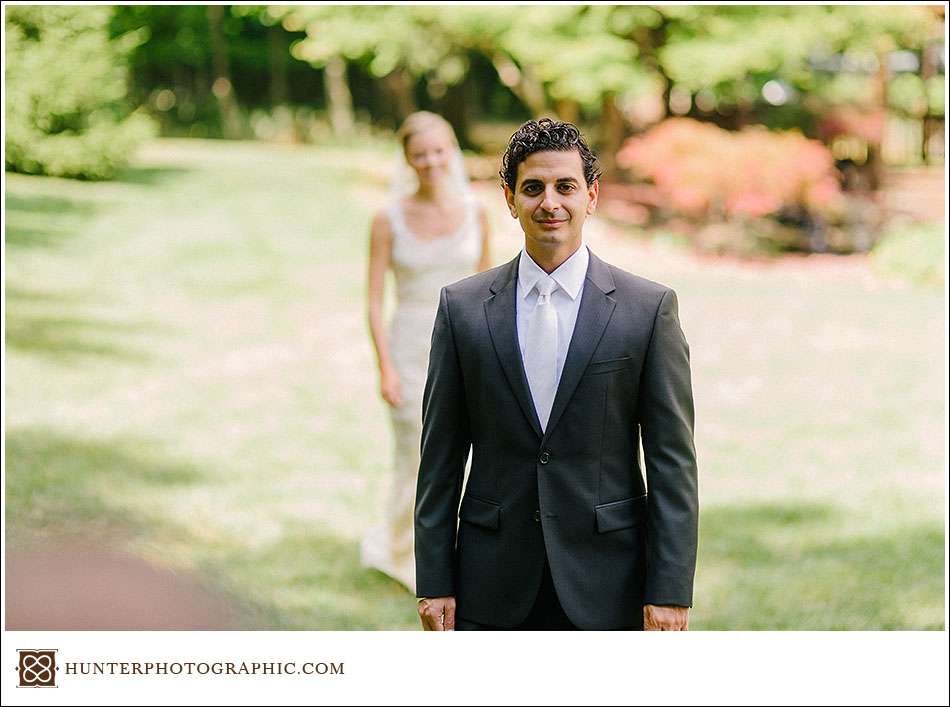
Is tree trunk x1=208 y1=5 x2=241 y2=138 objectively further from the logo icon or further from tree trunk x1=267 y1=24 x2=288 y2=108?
the logo icon

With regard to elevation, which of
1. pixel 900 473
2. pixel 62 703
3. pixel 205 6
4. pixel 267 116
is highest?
pixel 205 6

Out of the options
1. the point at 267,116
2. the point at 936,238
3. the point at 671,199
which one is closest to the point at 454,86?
the point at 267,116

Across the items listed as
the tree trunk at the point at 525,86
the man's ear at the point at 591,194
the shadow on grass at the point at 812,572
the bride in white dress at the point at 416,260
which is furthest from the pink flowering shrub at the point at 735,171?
the man's ear at the point at 591,194

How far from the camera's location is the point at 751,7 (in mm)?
4809

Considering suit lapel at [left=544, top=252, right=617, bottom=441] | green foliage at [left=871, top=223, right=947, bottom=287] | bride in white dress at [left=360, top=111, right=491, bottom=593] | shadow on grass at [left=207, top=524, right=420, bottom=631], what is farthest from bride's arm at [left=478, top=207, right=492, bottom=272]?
green foliage at [left=871, top=223, right=947, bottom=287]

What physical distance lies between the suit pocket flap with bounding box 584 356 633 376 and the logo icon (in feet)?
7.30

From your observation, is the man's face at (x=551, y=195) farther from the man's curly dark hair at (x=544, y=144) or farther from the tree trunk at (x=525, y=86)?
the tree trunk at (x=525, y=86)

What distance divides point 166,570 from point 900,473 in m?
2.78

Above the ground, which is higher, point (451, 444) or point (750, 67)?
point (750, 67)

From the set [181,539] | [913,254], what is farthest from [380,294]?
[913,254]

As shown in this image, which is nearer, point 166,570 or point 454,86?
point 166,570

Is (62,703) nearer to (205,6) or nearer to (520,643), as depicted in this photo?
(520,643)

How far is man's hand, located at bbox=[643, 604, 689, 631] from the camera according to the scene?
2.03 metres

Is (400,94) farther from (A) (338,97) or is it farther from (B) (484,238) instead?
(B) (484,238)
